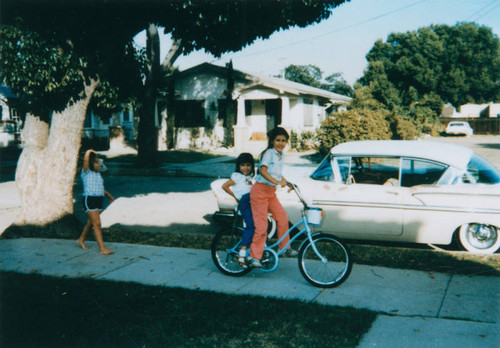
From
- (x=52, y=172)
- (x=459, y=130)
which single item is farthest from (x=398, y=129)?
(x=52, y=172)

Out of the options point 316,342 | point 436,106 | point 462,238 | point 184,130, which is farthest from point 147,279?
point 436,106

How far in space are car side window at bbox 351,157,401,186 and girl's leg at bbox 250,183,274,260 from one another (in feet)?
7.21

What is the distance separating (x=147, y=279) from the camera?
18.1ft

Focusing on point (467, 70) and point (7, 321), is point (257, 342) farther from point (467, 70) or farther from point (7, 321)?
point (467, 70)

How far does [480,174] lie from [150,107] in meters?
14.2

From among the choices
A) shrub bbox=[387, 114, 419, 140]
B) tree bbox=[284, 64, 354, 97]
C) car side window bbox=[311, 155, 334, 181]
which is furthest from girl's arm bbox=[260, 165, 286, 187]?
tree bbox=[284, 64, 354, 97]

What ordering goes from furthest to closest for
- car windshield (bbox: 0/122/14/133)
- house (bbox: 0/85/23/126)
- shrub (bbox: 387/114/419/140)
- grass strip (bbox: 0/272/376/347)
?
house (bbox: 0/85/23/126) < car windshield (bbox: 0/122/14/133) < shrub (bbox: 387/114/419/140) < grass strip (bbox: 0/272/376/347)

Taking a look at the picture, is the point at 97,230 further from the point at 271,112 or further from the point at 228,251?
the point at 271,112

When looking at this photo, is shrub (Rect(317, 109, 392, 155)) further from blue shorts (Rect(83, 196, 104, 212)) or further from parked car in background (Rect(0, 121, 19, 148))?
parked car in background (Rect(0, 121, 19, 148))

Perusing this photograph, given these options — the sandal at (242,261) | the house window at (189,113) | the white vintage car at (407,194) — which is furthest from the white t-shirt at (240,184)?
the house window at (189,113)

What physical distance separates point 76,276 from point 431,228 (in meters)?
4.62

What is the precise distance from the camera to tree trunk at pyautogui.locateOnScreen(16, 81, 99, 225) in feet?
25.7

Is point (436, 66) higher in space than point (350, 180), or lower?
higher

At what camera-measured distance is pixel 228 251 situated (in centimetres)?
551
